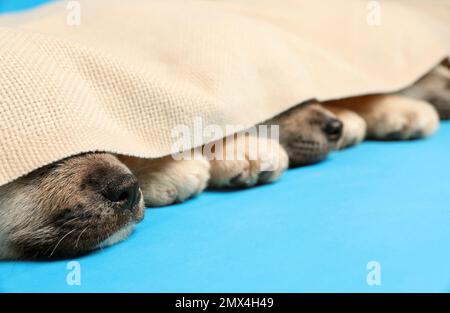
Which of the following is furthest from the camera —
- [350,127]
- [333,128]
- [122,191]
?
[350,127]

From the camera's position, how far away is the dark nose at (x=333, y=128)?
4.89ft

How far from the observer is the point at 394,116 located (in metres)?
1.74

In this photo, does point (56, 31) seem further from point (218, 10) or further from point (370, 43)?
point (370, 43)

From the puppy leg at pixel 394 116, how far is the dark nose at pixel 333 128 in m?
0.28

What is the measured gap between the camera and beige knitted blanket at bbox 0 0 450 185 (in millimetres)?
988

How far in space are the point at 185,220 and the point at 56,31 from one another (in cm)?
53

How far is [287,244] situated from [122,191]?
0.96ft

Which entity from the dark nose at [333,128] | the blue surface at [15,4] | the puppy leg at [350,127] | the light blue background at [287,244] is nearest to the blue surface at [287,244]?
the light blue background at [287,244]

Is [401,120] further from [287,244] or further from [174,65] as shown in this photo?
[287,244]

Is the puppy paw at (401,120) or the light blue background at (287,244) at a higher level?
the puppy paw at (401,120)

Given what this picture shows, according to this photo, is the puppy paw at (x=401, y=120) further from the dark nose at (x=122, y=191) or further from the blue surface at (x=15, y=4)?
the blue surface at (x=15, y=4)

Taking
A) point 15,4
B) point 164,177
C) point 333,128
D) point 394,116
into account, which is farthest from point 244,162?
point 15,4

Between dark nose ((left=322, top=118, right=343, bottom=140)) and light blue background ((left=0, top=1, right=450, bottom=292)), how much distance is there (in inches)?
5.6
